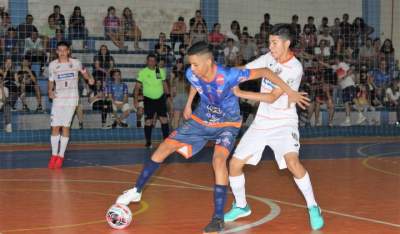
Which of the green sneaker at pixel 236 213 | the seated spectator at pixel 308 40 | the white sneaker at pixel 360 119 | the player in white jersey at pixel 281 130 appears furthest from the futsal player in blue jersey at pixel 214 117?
the white sneaker at pixel 360 119

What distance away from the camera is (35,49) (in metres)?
22.8

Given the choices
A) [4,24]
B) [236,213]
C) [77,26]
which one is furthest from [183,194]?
[77,26]

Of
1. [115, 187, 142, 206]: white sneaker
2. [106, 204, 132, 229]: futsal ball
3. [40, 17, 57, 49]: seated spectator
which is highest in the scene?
[40, 17, 57, 49]: seated spectator

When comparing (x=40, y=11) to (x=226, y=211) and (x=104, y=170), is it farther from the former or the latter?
(x=226, y=211)

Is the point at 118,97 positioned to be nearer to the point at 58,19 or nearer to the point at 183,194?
the point at 58,19

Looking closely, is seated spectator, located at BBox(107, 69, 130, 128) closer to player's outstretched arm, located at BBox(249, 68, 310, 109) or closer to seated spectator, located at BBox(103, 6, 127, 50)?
seated spectator, located at BBox(103, 6, 127, 50)

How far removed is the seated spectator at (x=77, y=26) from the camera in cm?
2397

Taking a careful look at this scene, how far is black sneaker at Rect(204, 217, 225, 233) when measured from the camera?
26.7 ft

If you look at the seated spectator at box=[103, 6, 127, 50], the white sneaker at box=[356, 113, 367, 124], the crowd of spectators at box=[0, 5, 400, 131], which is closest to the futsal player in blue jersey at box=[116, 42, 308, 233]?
the crowd of spectators at box=[0, 5, 400, 131]

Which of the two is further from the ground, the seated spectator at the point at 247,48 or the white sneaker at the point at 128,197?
the seated spectator at the point at 247,48

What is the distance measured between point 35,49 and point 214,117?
15058mm

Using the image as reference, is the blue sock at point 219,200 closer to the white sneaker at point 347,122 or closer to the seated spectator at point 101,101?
the seated spectator at point 101,101

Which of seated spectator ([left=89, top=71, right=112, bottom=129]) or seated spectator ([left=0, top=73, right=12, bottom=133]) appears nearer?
seated spectator ([left=0, top=73, right=12, bottom=133])

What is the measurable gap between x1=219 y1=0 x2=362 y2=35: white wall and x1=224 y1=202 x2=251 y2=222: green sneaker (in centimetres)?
2008
